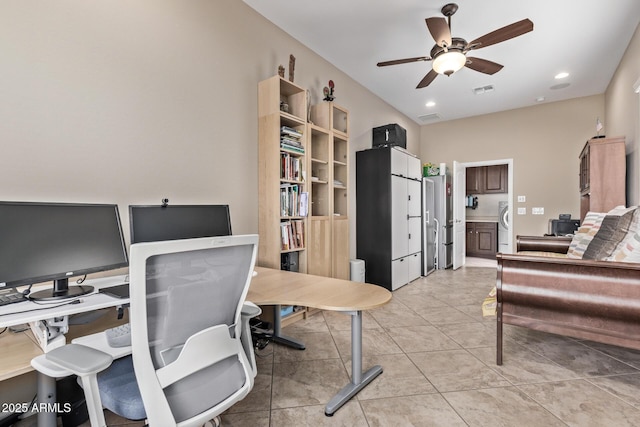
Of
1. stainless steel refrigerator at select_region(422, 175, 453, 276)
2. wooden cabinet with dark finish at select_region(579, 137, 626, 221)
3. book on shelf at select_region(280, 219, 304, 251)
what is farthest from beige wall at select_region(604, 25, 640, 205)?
book on shelf at select_region(280, 219, 304, 251)

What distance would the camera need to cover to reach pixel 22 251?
122cm

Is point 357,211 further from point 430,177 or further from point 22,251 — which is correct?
point 22,251

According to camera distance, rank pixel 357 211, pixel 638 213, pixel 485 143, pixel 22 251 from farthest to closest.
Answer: pixel 485 143
pixel 357 211
pixel 638 213
pixel 22 251

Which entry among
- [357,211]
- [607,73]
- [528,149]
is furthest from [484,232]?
[357,211]

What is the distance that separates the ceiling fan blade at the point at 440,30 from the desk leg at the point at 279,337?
2530mm

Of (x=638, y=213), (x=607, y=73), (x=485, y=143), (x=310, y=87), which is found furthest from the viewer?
(x=485, y=143)

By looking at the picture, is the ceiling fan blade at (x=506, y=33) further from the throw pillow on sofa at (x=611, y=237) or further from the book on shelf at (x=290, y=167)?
the book on shelf at (x=290, y=167)

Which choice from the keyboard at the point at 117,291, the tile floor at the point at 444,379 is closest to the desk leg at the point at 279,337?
the tile floor at the point at 444,379

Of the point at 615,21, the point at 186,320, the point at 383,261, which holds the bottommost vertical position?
the point at 383,261

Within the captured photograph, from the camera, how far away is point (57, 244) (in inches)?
52.4

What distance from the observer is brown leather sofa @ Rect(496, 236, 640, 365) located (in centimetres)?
173

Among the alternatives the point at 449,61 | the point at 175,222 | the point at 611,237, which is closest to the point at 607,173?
the point at 611,237

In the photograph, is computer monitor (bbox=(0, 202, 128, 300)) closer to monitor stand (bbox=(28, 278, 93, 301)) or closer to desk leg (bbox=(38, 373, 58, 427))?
monitor stand (bbox=(28, 278, 93, 301))

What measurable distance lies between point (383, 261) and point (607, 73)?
152 inches
